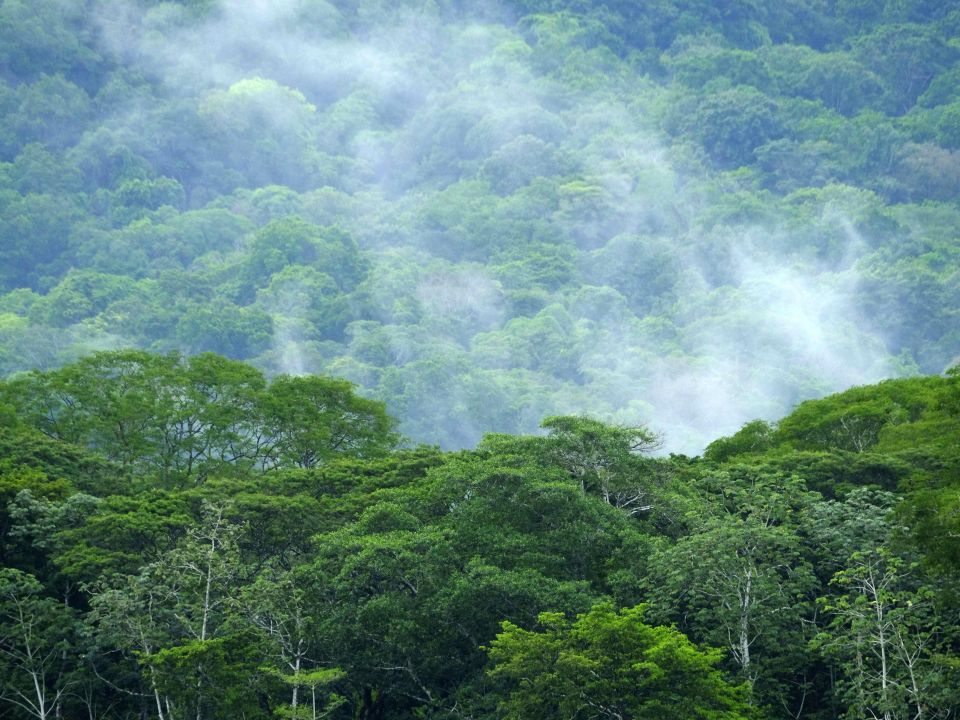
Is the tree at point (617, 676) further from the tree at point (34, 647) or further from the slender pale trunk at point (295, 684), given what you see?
the tree at point (34, 647)

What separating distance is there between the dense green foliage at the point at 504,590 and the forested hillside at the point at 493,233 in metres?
79.2

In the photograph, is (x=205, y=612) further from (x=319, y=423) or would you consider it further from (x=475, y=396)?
(x=475, y=396)

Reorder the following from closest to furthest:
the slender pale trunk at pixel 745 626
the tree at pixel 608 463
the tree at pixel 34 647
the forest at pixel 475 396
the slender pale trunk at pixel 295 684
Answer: the slender pale trunk at pixel 295 684 < the slender pale trunk at pixel 745 626 < the forest at pixel 475 396 < the tree at pixel 34 647 < the tree at pixel 608 463

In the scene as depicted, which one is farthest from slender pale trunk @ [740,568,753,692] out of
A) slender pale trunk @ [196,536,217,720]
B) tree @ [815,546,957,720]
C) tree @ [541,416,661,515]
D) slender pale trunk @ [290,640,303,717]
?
slender pale trunk @ [196,536,217,720]

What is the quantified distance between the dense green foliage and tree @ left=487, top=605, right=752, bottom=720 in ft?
0.16

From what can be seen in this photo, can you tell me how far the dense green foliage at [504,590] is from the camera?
3269 cm

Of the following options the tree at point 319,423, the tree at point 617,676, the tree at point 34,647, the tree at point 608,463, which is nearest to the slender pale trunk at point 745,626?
the tree at point 617,676

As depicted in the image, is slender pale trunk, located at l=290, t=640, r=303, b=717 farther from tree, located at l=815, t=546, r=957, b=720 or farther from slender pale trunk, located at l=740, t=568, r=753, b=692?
tree, located at l=815, t=546, r=957, b=720

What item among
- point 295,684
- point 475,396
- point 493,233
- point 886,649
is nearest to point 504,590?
point 295,684

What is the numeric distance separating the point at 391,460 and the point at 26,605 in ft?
47.0

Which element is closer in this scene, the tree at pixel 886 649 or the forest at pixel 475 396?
the tree at pixel 886 649

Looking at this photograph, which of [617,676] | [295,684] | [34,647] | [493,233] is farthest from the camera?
[493,233]

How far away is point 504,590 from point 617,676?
15.8 feet

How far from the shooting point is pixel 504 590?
120 ft
